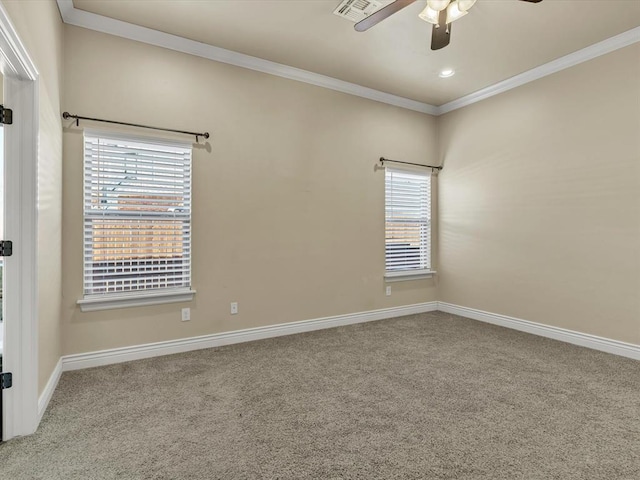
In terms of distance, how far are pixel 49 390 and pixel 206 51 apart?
3100 millimetres

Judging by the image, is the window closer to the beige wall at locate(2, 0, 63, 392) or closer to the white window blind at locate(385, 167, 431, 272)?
the beige wall at locate(2, 0, 63, 392)

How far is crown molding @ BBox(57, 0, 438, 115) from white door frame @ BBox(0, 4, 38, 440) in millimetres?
1337

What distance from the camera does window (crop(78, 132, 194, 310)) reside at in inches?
119

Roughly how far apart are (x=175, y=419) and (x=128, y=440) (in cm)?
28

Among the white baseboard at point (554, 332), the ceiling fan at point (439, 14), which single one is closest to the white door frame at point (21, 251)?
the ceiling fan at point (439, 14)

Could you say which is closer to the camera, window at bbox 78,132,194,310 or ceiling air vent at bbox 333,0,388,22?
ceiling air vent at bbox 333,0,388,22

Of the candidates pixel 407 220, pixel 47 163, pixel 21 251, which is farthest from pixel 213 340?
pixel 407 220

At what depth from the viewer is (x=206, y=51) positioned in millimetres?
3434

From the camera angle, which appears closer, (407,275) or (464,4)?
(464,4)

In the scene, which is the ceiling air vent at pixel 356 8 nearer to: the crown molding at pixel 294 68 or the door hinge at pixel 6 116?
the crown molding at pixel 294 68

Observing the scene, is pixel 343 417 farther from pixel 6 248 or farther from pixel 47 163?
pixel 47 163

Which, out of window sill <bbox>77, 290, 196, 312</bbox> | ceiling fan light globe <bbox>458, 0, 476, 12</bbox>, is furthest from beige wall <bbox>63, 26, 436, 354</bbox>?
ceiling fan light globe <bbox>458, 0, 476, 12</bbox>

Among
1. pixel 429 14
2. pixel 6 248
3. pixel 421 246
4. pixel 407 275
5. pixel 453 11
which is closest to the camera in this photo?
pixel 6 248

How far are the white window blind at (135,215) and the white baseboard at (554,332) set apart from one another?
3.55 metres
